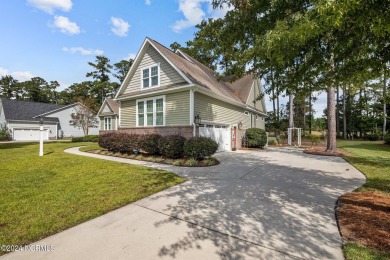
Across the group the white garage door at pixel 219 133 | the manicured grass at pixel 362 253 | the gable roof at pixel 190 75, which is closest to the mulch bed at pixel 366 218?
the manicured grass at pixel 362 253

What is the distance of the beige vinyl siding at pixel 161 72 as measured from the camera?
43.0 ft

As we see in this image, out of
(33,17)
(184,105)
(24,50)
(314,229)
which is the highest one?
(33,17)

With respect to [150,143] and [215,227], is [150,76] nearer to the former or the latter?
[150,143]

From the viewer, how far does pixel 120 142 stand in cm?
1302

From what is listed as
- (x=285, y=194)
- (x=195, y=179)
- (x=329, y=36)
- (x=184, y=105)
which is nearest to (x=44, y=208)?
(x=195, y=179)

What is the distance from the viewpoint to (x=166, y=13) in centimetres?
1030

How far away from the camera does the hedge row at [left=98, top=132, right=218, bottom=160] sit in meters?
9.97

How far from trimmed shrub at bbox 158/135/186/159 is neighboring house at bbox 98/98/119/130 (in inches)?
587

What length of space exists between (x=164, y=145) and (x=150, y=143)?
1.20 m

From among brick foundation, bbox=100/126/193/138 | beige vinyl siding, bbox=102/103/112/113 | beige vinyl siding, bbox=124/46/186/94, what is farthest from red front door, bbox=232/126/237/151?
beige vinyl siding, bbox=102/103/112/113

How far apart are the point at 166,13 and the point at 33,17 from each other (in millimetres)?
6508

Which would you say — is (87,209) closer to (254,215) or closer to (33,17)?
(254,215)

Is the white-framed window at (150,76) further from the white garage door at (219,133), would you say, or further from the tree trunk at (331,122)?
the tree trunk at (331,122)

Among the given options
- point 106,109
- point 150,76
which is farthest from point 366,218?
point 106,109
